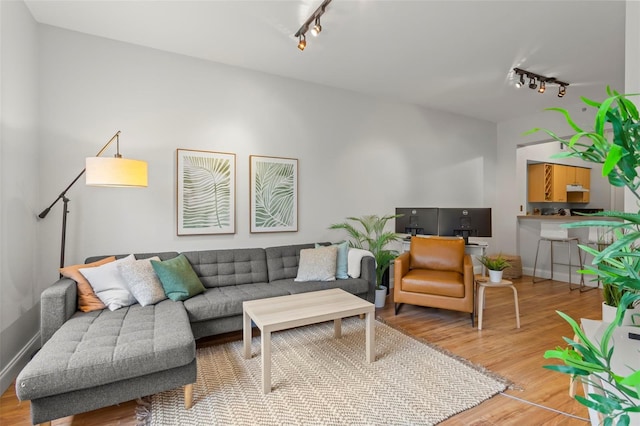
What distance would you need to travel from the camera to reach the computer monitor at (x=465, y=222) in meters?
3.94

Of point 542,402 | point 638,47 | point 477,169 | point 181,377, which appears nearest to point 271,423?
point 181,377

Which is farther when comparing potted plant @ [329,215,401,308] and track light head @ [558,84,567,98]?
track light head @ [558,84,567,98]

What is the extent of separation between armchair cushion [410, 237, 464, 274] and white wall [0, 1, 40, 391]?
385 cm

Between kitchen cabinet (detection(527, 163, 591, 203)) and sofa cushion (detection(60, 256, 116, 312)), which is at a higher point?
kitchen cabinet (detection(527, 163, 591, 203))

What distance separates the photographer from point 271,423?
1849 mm

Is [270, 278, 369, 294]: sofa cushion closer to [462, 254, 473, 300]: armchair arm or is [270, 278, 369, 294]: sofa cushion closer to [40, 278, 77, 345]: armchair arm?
[462, 254, 473, 300]: armchair arm

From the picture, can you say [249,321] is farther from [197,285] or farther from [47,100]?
[47,100]

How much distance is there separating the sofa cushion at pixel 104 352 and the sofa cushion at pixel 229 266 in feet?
3.03

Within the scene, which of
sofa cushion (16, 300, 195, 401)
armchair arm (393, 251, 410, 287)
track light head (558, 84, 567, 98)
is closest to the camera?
sofa cushion (16, 300, 195, 401)

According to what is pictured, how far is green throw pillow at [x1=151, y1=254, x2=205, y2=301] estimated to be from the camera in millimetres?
2822

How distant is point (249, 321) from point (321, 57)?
9.46 ft

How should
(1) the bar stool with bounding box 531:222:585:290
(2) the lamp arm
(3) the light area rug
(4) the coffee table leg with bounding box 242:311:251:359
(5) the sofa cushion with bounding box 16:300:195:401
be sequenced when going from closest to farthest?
(5) the sofa cushion with bounding box 16:300:195:401 < (3) the light area rug < (4) the coffee table leg with bounding box 242:311:251:359 < (2) the lamp arm < (1) the bar stool with bounding box 531:222:585:290

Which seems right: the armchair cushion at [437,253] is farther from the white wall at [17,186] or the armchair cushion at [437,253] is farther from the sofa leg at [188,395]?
the white wall at [17,186]

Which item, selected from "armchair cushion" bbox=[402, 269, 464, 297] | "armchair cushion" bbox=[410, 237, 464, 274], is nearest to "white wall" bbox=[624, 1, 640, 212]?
"armchair cushion" bbox=[402, 269, 464, 297]
